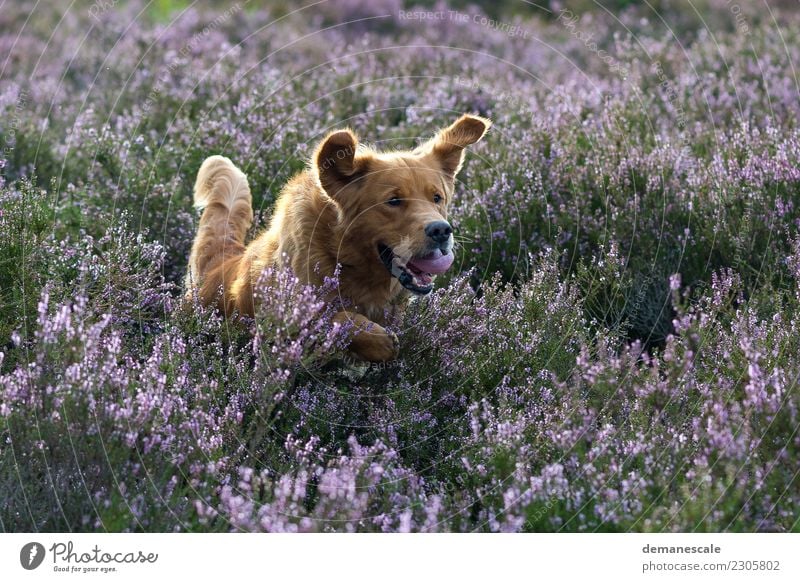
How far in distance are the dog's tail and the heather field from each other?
306 millimetres

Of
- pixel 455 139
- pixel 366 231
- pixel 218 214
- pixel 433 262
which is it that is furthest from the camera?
pixel 218 214

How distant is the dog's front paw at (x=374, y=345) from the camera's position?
4.16 meters

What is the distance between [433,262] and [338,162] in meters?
0.63

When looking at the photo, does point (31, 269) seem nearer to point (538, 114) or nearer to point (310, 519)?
point (310, 519)

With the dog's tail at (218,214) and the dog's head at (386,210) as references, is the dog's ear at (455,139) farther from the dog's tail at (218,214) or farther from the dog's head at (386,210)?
the dog's tail at (218,214)

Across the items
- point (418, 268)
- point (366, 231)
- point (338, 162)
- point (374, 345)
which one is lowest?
point (374, 345)

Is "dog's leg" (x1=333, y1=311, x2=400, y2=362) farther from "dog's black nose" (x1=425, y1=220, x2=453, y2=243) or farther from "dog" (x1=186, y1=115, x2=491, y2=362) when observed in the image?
"dog's black nose" (x1=425, y1=220, x2=453, y2=243)

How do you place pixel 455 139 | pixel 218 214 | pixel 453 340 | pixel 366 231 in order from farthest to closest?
pixel 218 214 → pixel 455 139 → pixel 453 340 → pixel 366 231

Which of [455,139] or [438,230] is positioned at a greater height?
[455,139]

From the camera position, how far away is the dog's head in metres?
4.26

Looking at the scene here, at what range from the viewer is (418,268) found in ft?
14.3

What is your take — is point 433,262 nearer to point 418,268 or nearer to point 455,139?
point 418,268

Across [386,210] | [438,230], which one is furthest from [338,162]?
[438,230]

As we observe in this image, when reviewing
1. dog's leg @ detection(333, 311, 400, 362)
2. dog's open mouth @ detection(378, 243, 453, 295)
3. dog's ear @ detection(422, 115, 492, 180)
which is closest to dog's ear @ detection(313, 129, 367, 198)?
dog's open mouth @ detection(378, 243, 453, 295)
